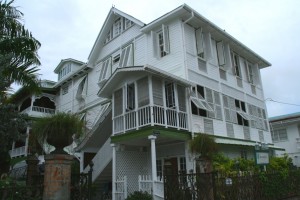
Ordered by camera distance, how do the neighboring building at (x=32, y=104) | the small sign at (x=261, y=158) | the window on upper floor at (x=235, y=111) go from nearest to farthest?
the small sign at (x=261, y=158) < the window on upper floor at (x=235, y=111) < the neighboring building at (x=32, y=104)

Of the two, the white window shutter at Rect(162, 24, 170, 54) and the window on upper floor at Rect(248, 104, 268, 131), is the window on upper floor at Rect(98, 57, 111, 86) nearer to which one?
the white window shutter at Rect(162, 24, 170, 54)

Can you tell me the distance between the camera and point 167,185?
9.59 meters

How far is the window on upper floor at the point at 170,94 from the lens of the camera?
15075mm

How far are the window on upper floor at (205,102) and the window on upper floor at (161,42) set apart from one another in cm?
298

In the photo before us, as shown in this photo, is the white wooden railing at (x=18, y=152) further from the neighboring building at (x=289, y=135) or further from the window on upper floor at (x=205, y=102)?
the neighboring building at (x=289, y=135)

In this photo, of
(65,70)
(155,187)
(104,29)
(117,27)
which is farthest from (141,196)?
(65,70)

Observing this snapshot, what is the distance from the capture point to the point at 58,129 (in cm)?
766

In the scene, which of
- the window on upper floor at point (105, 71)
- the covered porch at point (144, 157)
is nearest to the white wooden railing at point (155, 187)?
the covered porch at point (144, 157)

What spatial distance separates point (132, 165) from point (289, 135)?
18502 mm

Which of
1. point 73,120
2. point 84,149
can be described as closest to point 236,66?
point 84,149

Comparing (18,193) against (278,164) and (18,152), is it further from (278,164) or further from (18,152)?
(18,152)

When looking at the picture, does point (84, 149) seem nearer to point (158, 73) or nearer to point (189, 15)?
point (158, 73)

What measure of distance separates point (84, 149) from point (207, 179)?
37.8ft

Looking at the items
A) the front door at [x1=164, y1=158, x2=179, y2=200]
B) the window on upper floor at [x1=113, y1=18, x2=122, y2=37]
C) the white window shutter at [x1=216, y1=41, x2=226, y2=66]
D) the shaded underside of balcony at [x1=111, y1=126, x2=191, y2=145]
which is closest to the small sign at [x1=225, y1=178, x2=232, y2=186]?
the front door at [x1=164, y1=158, x2=179, y2=200]
